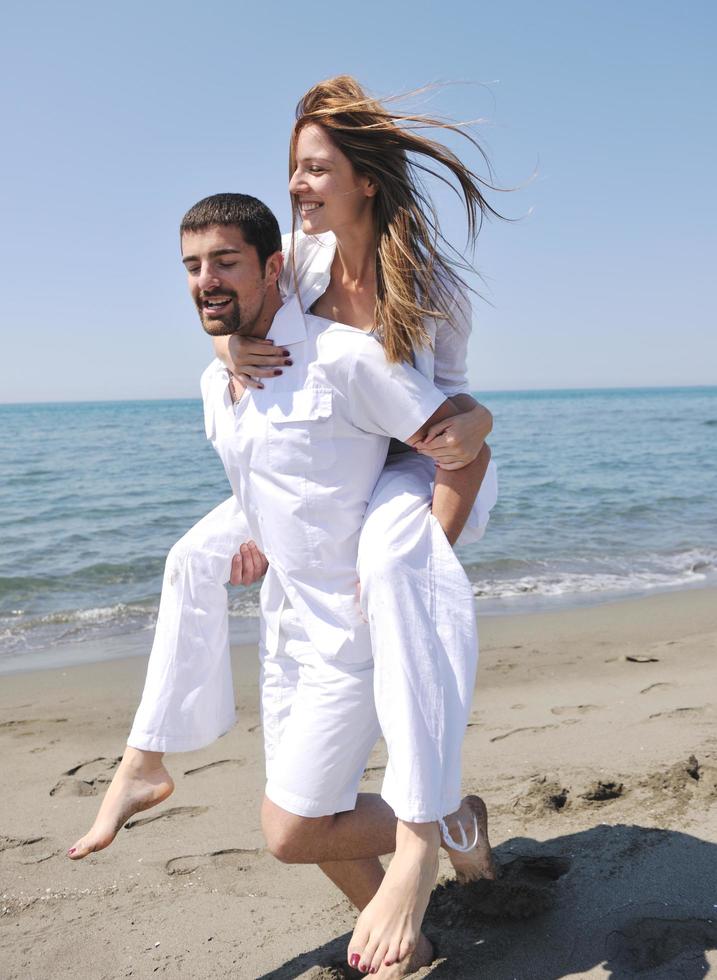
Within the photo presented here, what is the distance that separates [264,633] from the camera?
2.74 m

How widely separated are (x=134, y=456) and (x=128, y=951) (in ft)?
65.5

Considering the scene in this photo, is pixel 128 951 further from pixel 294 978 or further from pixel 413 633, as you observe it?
pixel 413 633

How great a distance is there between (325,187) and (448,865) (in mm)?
2277

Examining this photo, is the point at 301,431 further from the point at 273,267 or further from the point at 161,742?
the point at 161,742

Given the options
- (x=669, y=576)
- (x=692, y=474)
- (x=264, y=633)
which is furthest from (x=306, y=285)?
(x=692, y=474)

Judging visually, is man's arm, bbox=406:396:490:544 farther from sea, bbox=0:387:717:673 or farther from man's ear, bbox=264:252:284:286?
sea, bbox=0:387:717:673

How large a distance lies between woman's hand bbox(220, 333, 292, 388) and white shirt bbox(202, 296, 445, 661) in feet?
0.08

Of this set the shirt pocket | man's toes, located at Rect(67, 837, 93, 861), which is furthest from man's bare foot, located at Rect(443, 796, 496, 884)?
the shirt pocket

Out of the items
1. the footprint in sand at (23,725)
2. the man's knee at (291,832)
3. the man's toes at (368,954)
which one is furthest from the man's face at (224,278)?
the footprint in sand at (23,725)

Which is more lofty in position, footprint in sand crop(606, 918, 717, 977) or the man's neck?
the man's neck

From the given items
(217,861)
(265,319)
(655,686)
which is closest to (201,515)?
(655,686)

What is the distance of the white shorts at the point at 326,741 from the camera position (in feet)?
7.77

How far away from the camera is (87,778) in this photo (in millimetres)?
4121

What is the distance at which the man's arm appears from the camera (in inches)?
93.1
